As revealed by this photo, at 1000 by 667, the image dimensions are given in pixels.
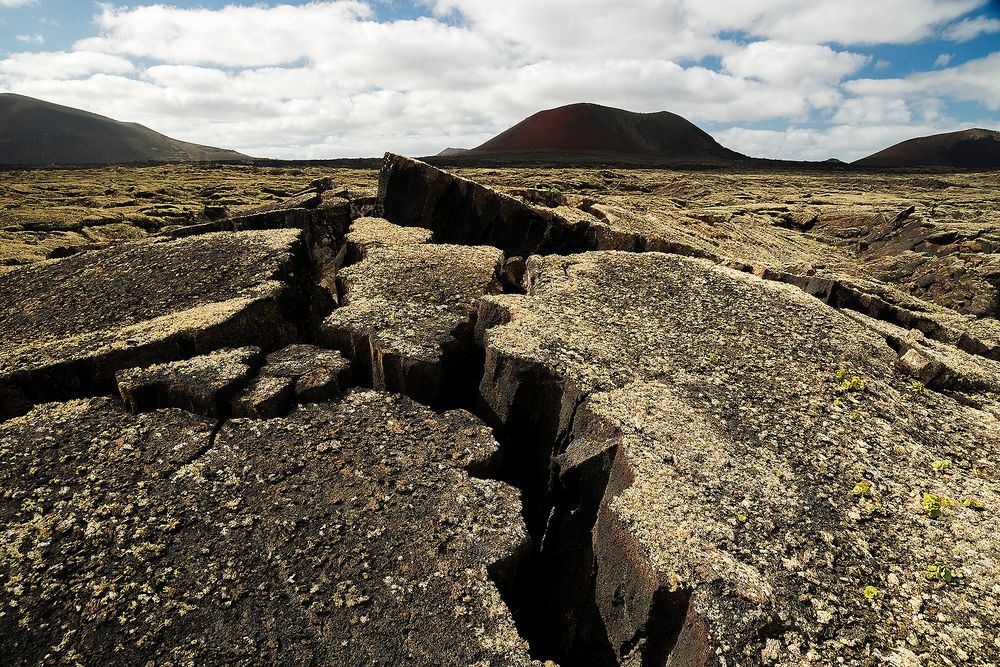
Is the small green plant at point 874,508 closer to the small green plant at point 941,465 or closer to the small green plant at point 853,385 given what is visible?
the small green plant at point 941,465

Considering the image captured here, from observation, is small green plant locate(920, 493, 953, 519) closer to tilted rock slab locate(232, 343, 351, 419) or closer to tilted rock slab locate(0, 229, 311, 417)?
tilted rock slab locate(232, 343, 351, 419)

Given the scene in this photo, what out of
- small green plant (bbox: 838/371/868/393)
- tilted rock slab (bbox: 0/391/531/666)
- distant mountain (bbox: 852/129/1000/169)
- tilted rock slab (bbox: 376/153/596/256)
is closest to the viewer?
tilted rock slab (bbox: 0/391/531/666)

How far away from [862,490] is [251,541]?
6873 millimetres

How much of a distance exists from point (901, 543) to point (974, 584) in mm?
622

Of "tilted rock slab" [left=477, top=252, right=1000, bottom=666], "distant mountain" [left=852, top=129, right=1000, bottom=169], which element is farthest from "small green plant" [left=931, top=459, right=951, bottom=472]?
"distant mountain" [left=852, top=129, right=1000, bottom=169]

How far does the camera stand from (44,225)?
2861 centimetres

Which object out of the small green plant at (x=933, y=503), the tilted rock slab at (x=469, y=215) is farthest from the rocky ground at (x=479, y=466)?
the tilted rock slab at (x=469, y=215)

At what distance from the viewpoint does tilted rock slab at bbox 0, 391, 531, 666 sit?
4.56 m

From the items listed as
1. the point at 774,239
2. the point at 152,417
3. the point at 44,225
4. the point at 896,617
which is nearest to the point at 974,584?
the point at 896,617

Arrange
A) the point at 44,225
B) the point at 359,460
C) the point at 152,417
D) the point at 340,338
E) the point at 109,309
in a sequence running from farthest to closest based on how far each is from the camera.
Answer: the point at 44,225
the point at 109,309
the point at 340,338
the point at 152,417
the point at 359,460

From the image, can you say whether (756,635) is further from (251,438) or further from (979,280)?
(979,280)

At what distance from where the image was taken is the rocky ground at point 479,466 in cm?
478

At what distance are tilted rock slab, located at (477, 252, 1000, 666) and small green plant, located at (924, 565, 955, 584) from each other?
0.05 ft

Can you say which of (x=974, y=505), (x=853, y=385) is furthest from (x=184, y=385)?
(x=974, y=505)
